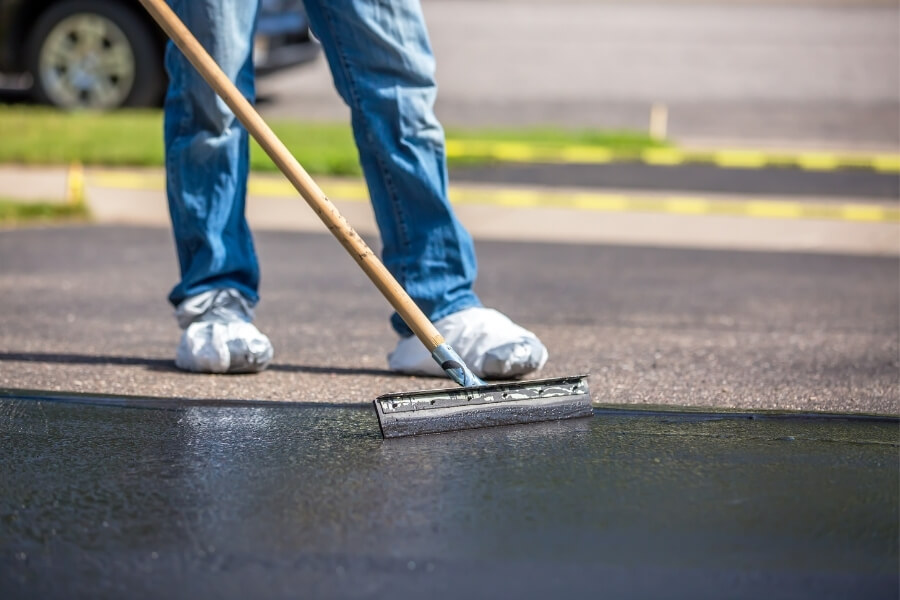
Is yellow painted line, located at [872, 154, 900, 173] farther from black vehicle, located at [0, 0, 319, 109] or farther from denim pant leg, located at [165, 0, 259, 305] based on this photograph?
denim pant leg, located at [165, 0, 259, 305]

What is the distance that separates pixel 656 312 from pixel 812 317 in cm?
49

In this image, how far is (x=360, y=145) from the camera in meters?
3.31

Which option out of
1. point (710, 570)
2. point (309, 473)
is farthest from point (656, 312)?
point (710, 570)

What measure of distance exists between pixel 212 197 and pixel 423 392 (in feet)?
3.41

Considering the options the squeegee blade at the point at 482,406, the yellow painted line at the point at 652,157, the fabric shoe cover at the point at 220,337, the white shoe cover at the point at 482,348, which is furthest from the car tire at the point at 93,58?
the squeegee blade at the point at 482,406

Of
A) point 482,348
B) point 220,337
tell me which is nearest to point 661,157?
point 482,348

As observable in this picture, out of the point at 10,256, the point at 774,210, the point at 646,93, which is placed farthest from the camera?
the point at 646,93

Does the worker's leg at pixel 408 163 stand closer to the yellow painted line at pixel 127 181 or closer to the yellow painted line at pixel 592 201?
the yellow painted line at pixel 592 201

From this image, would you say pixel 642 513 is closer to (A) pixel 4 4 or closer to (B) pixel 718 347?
(B) pixel 718 347

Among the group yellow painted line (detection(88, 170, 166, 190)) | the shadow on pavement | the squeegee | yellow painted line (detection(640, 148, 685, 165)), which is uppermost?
the squeegee

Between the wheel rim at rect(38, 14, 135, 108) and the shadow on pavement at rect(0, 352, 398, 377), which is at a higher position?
the wheel rim at rect(38, 14, 135, 108)

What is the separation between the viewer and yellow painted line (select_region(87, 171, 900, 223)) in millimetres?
6383

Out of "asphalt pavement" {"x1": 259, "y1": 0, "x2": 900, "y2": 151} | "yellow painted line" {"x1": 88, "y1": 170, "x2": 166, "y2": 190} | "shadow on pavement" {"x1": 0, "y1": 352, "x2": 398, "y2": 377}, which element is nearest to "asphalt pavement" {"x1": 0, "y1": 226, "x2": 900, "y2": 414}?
"shadow on pavement" {"x1": 0, "y1": 352, "x2": 398, "y2": 377}

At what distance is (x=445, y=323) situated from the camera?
3.27m
